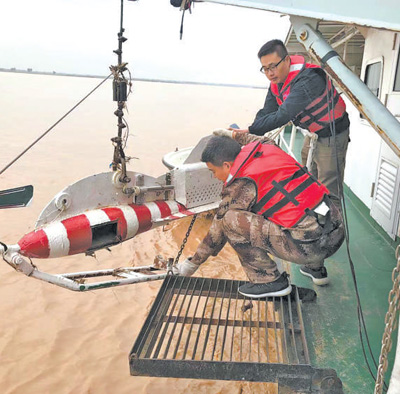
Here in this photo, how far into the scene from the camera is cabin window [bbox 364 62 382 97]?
16.2 feet

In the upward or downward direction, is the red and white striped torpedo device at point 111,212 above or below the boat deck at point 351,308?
above

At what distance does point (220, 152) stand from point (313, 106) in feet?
3.71

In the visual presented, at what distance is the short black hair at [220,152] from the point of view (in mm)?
2982

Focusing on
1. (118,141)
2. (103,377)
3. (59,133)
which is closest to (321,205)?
(118,141)

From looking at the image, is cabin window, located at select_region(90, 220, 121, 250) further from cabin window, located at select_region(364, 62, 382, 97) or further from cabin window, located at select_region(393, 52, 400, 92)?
cabin window, located at select_region(364, 62, 382, 97)

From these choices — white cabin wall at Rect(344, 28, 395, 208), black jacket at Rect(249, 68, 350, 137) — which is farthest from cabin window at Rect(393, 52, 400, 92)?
black jacket at Rect(249, 68, 350, 137)

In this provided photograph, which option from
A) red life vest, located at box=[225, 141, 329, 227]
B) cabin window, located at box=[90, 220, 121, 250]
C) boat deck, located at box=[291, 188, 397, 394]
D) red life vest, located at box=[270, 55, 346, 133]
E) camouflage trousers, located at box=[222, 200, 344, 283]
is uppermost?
red life vest, located at box=[270, 55, 346, 133]

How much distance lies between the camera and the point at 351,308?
3.41 m

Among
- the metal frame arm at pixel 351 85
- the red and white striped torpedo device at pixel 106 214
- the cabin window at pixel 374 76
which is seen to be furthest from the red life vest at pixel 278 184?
the cabin window at pixel 374 76

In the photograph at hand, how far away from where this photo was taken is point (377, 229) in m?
4.86

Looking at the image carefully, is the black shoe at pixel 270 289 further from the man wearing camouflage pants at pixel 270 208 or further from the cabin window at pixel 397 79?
the cabin window at pixel 397 79

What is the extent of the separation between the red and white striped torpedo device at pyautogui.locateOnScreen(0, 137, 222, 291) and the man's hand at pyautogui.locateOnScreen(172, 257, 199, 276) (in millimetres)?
119

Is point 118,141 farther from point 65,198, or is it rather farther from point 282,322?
point 282,322

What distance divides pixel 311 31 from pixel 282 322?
5.98ft
